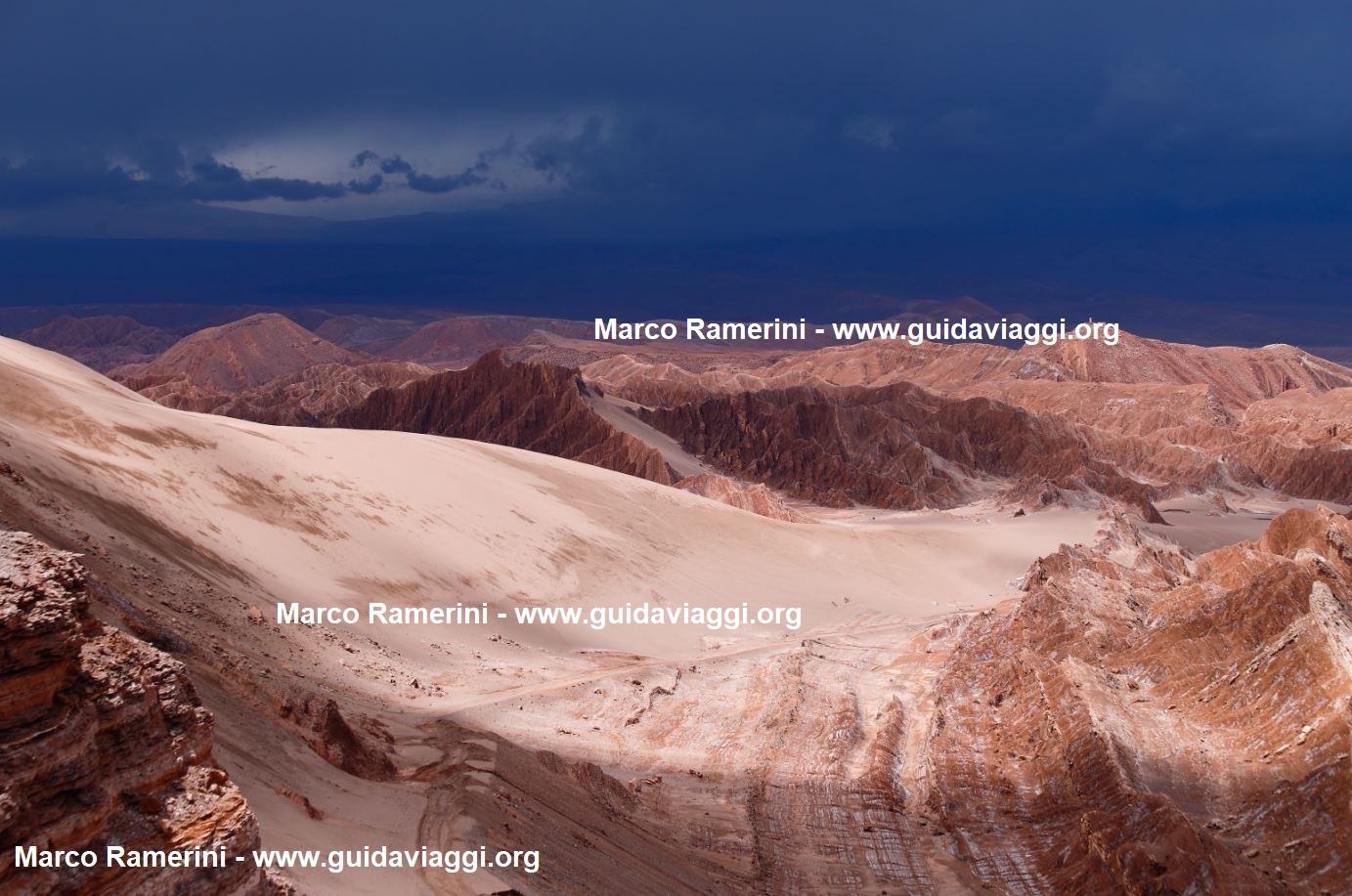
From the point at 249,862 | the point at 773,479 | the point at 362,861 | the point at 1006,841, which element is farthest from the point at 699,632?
the point at 773,479

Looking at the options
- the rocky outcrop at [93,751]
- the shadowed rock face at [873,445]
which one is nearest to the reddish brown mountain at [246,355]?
the shadowed rock face at [873,445]

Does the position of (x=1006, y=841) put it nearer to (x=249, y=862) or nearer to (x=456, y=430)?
(x=249, y=862)

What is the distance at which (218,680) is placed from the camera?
14.2 m

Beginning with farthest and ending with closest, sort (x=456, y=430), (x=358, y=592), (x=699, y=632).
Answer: (x=456, y=430) < (x=699, y=632) < (x=358, y=592)

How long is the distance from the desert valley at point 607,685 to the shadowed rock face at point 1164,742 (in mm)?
67

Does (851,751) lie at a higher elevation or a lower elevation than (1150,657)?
lower

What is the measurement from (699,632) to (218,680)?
69.5 feet

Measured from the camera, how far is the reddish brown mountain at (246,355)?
168 m

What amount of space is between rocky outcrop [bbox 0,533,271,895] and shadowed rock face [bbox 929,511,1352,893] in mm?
10665

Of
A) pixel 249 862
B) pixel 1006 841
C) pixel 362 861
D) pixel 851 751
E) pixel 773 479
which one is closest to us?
pixel 249 862

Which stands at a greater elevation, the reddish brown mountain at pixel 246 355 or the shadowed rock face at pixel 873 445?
the reddish brown mountain at pixel 246 355

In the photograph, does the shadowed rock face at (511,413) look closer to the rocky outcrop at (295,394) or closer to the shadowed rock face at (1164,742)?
the rocky outcrop at (295,394)

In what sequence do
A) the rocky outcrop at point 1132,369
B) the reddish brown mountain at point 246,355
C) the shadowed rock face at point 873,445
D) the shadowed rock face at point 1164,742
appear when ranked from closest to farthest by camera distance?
the shadowed rock face at point 1164,742 → the shadowed rock face at point 873,445 → the rocky outcrop at point 1132,369 → the reddish brown mountain at point 246,355

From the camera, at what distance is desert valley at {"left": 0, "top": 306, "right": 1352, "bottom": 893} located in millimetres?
8156
